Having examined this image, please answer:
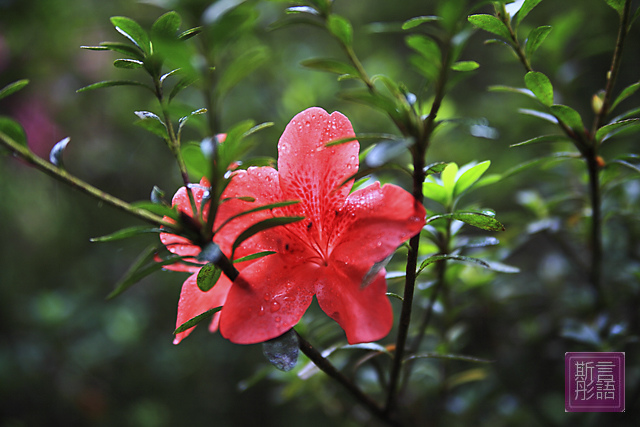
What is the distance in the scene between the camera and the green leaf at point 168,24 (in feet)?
1.53

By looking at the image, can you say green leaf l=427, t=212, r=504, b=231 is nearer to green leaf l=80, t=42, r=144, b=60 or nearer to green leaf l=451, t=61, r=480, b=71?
green leaf l=451, t=61, r=480, b=71

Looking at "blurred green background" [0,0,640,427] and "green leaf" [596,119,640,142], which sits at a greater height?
"green leaf" [596,119,640,142]

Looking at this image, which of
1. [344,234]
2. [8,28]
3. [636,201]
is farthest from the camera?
[8,28]

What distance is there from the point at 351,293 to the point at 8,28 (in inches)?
75.7

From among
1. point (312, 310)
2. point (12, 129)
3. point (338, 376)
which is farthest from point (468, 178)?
point (312, 310)

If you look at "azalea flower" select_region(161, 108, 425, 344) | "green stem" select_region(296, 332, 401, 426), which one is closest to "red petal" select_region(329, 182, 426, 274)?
"azalea flower" select_region(161, 108, 425, 344)

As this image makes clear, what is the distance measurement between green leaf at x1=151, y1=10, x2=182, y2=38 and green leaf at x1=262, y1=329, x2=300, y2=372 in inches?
13.4

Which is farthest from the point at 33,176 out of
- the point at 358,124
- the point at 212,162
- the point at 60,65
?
the point at 212,162

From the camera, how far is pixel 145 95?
1.94m

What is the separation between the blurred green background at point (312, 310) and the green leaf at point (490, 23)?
1.46 ft

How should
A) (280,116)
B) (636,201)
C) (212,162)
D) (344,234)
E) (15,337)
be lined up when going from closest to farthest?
(212,162) < (344,234) < (636,201) < (280,116) < (15,337)

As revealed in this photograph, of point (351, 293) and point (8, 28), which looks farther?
point (8, 28)

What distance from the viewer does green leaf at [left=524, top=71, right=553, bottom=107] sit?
1.84 ft

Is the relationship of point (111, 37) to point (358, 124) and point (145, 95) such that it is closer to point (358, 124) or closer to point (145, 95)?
point (145, 95)
